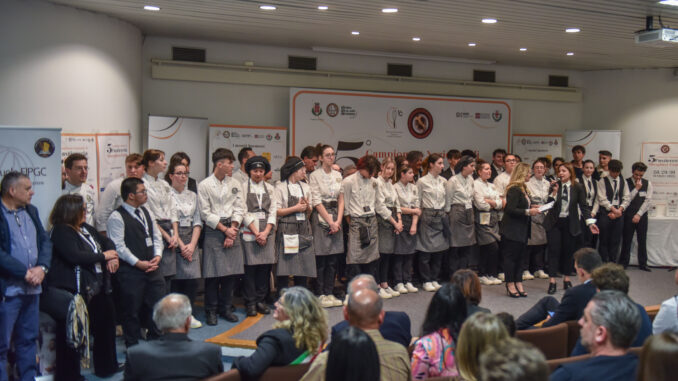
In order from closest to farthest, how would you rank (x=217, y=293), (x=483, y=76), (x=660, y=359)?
(x=660, y=359)
(x=217, y=293)
(x=483, y=76)

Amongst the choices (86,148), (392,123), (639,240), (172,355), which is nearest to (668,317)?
(172,355)

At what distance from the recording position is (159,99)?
796 cm

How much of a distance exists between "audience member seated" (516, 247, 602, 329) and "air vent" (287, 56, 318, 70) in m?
5.57

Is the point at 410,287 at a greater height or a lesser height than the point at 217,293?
lesser

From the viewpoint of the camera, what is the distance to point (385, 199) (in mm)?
6570

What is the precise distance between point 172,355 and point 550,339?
7.25ft

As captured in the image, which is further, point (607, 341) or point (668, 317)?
point (668, 317)

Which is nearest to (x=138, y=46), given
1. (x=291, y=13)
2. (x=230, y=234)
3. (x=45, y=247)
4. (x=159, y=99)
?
(x=159, y=99)

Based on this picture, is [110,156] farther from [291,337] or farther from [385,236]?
[291,337]

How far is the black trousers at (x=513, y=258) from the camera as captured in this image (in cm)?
652

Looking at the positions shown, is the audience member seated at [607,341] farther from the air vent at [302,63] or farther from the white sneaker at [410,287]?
the air vent at [302,63]

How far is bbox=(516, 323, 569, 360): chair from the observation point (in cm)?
344

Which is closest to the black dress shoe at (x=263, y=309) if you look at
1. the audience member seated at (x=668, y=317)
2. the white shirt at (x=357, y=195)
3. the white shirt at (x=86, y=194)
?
the white shirt at (x=357, y=195)

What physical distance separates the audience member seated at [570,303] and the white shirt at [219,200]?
9.23 ft
